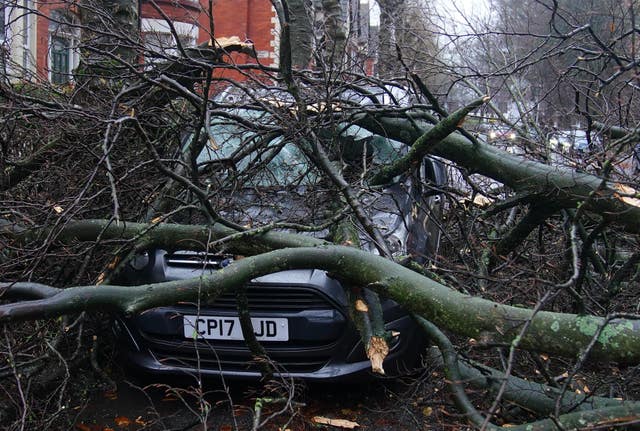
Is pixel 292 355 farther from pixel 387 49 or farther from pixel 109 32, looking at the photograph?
pixel 387 49

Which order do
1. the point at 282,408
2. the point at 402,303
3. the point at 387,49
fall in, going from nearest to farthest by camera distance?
the point at 402,303, the point at 282,408, the point at 387,49

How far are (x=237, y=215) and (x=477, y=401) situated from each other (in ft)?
6.26

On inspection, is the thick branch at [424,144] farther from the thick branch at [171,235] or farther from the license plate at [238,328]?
the license plate at [238,328]

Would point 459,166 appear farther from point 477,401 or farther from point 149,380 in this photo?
point 149,380

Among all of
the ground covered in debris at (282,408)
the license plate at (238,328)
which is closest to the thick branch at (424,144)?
the license plate at (238,328)

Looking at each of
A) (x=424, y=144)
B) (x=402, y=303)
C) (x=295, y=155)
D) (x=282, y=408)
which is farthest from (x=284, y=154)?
(x=402, y=303)

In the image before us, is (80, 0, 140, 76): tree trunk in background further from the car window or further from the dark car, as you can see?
the dark car

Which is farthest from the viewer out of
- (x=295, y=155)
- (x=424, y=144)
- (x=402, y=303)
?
(x=295, y=155)

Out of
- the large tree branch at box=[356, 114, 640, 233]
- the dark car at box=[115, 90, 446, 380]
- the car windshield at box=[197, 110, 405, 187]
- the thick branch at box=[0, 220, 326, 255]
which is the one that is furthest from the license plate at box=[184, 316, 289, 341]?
the large tree branch at box=[356, 114, 640, 233]

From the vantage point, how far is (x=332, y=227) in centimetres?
351

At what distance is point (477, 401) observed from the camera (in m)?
2.89

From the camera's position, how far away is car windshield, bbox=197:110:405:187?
4012mm

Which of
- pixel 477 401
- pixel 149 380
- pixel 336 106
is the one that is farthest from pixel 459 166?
pixel 149 380

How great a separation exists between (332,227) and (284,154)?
1.30 m
